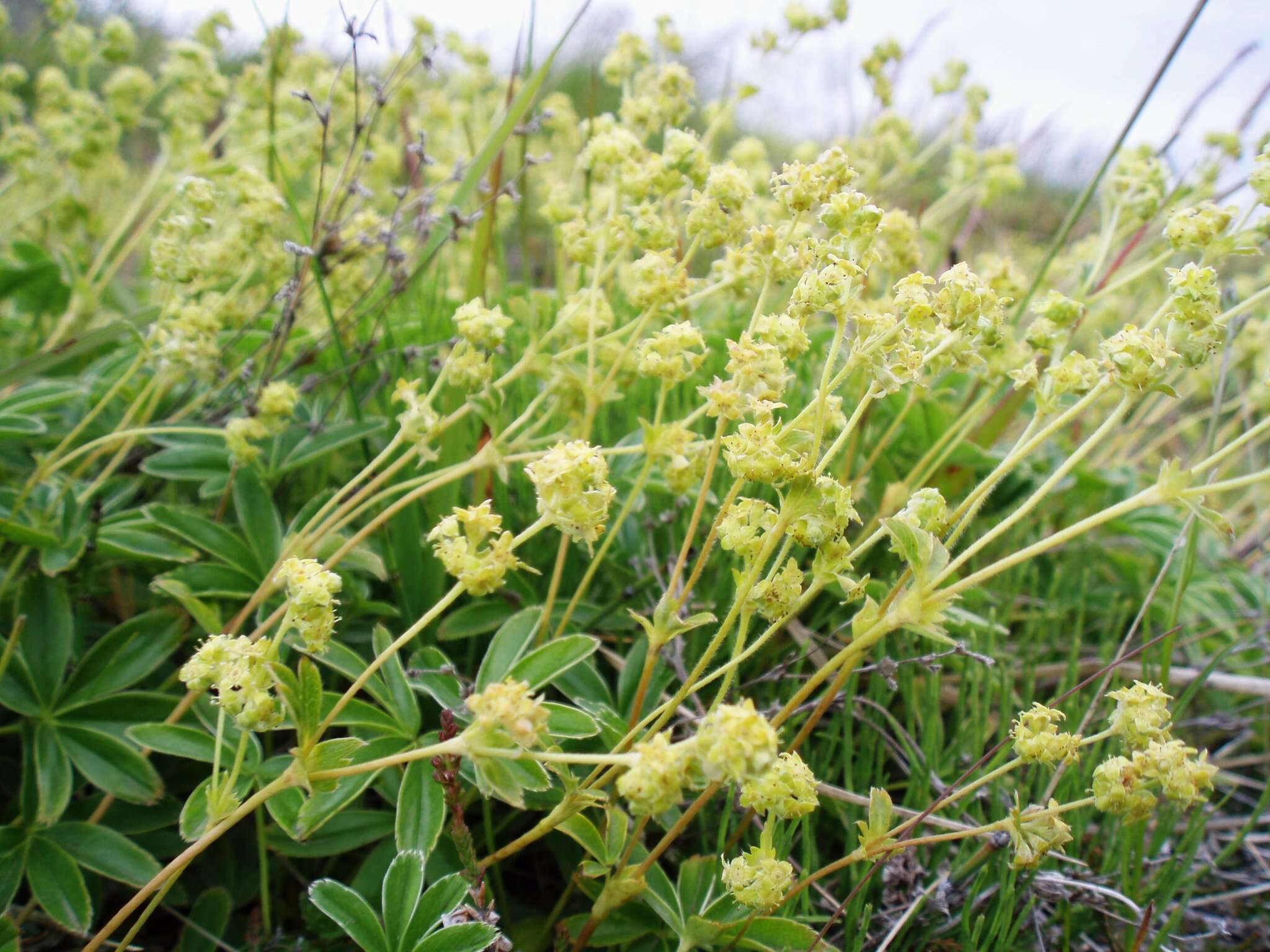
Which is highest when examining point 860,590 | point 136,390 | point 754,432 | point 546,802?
point 754,432

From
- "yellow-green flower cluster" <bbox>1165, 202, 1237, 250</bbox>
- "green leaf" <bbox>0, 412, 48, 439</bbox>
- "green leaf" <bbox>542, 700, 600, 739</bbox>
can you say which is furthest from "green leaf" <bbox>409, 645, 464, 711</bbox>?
"yellow-green flower cluster" <bbox>1165, 202, 1237, 250</bbox>

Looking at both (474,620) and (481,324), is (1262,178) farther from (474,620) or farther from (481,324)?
(474,620)

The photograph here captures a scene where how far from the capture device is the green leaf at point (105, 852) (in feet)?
3.89

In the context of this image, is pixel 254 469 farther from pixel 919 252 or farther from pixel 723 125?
pixel 723 125

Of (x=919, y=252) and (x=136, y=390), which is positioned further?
(x=136, y=390)

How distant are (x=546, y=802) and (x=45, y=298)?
190cm

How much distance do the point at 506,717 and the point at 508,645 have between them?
0.49 metres

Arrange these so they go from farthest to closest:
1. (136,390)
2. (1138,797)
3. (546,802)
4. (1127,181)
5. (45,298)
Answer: (45,298), (136,390), (1127,181), (546,802), (1138,797)

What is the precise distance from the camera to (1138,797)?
0.96 metres

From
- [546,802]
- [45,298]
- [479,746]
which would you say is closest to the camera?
[479,746]

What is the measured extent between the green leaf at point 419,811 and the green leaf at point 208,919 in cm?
32

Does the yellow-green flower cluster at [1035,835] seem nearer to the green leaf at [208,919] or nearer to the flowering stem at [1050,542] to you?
the flowering stem at [1050,542]

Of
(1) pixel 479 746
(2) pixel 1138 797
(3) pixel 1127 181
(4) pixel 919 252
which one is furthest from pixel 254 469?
(3) pixel 1127 181

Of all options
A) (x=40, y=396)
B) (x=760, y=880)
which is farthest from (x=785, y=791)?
(x=40, y=396)
